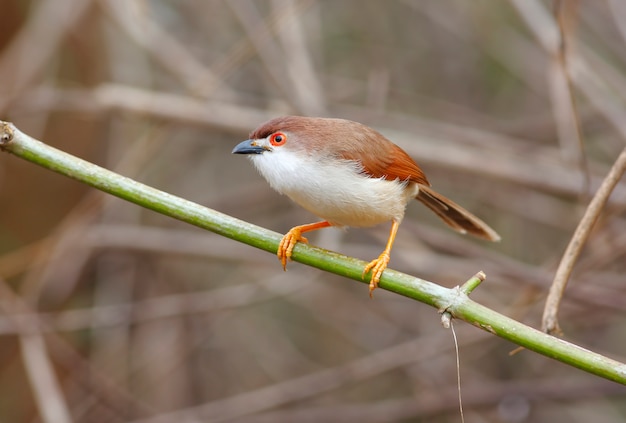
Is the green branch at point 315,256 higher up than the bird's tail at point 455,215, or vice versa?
the bird's tail at point 455,215

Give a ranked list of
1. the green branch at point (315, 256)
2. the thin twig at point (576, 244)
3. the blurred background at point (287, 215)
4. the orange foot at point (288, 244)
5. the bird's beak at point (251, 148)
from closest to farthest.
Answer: the green branch at point (315, 256) < the thin twig at point (576, 244) < the orange foot at point (288, 244) < the bird's beak at point (251, 148) < the blurred background at point (287, 215)

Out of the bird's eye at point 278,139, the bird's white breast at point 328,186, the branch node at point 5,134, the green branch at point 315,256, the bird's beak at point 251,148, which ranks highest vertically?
the bird's eye at point 278,139

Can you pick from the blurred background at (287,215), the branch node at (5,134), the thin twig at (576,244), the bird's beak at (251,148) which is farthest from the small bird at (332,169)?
the blurred background at (287,215)

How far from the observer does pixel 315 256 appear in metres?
2.40

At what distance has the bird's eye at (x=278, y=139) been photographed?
293 cm

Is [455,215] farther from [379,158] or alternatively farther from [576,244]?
[576,244]

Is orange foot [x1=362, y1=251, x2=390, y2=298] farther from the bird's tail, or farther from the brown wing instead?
the bird's tail

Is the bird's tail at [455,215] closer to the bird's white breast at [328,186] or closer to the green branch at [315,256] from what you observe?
the bird's white breast at [328,186]

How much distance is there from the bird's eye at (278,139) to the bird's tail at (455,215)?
747 mm

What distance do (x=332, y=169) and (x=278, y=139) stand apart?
0.88ft

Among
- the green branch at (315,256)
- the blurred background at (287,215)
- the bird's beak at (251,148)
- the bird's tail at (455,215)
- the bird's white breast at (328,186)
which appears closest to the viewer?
the green branch at (315,256)

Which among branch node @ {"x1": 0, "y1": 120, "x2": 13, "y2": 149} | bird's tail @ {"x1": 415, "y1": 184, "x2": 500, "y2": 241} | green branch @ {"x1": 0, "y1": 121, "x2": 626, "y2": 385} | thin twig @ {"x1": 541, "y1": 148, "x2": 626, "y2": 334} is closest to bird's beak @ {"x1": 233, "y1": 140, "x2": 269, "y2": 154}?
green branch @ {"x1": 0, "y1": 121, "x2": 626, "y2": 385}

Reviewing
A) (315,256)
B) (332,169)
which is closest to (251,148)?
(332,169)

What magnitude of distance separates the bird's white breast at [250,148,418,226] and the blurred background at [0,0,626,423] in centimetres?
155
